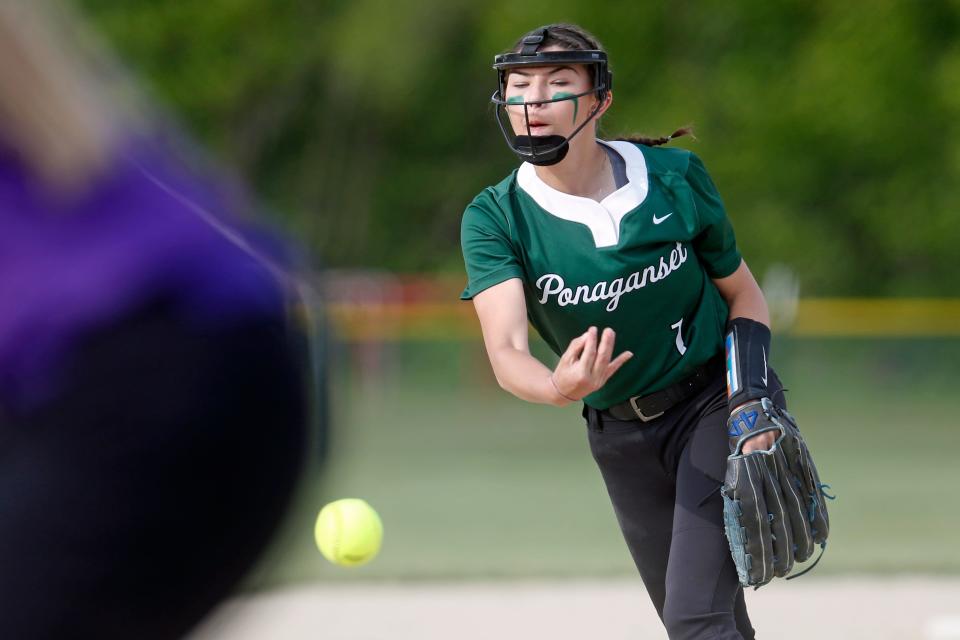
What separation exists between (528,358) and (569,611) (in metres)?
3.09

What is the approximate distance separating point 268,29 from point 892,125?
8482 millimetres

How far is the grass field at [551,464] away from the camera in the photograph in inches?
291

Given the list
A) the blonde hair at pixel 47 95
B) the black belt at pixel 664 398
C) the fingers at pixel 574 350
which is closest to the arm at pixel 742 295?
the black belt at pixel 664 398

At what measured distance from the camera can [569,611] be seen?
19.5 feet

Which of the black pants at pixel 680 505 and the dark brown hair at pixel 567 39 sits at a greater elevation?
the dark brown hair at pixel 567 39

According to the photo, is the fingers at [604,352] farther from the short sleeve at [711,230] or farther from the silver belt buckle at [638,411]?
the short sleeve at [711,230]

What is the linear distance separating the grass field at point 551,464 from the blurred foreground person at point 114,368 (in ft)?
18.9

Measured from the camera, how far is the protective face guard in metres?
3.37

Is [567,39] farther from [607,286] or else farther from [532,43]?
[607,286]

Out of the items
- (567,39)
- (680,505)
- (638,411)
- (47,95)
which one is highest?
(47,95)

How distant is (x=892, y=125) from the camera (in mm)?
15641

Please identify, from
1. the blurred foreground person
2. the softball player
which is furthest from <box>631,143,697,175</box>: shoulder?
the blurred foreground person

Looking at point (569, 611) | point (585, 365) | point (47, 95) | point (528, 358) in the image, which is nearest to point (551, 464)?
point (569, 611)

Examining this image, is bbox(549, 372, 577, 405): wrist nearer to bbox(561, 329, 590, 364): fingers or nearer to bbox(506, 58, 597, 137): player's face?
bbox(561, 329, 590, 364): fingers
